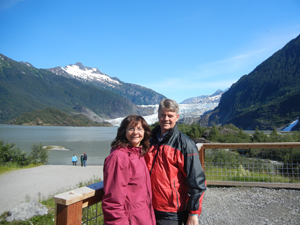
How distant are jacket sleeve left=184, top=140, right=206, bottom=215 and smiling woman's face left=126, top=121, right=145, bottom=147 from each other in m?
0.40

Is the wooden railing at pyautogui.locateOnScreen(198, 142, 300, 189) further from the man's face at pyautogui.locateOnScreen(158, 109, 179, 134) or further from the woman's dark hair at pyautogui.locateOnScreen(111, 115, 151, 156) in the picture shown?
the woman's dark hair at pyautogui.locateOnScreen(111, 115, 151, 156)

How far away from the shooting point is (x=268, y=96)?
363 ft

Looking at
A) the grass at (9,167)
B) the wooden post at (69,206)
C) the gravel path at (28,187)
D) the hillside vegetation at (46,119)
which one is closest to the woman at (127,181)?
the wooden post at (69,206)

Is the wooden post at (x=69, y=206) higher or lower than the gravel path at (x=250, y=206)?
higher

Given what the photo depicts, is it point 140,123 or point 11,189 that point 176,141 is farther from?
point 11,189

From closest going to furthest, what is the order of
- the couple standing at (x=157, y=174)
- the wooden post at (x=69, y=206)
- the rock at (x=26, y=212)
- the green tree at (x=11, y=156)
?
the wooden post at (x=69, y=206) < the couple standing at (x=157, y=174) < the rock at (x=26, y=212) < the green tree at (x=11, y=156)

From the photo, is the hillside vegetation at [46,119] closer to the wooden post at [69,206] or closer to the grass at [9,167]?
the grass at [9,167]

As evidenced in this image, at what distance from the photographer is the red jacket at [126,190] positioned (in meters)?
1.42

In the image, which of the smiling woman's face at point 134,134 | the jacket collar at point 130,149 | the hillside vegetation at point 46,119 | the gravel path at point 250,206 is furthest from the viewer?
the hillside vegetation at point 46,119

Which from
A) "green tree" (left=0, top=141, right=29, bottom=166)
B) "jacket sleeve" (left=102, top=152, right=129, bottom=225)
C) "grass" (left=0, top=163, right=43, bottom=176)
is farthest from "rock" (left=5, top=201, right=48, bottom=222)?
"green tree" (left=0, top=141, right=29, bottom=166)

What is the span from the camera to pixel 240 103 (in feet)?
413

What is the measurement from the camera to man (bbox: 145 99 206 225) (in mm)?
1775

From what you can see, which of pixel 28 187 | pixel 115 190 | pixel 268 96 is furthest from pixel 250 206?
pixel 268 96

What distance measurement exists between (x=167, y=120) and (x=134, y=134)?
403 millimetres
